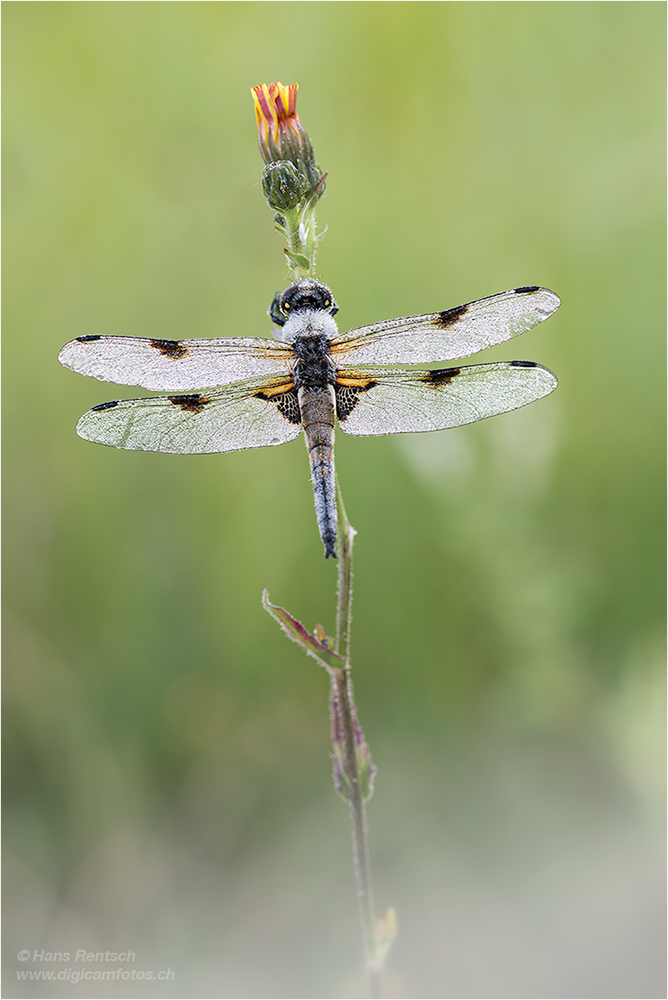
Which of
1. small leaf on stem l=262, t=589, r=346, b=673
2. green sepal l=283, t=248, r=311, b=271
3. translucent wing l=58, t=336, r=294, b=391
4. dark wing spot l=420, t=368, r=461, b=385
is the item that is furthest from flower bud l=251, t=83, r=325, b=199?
small leaf on stem l=262, t=589, r=346, b=673

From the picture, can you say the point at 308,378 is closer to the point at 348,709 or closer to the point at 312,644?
the point at 312,644

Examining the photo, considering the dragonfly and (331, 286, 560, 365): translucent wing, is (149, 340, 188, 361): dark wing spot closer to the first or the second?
the dragonfly

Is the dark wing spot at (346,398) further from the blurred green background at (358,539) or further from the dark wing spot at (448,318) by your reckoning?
the blurred green background at (358,539)

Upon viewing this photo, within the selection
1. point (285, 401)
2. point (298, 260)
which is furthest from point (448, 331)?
point (298, 260)

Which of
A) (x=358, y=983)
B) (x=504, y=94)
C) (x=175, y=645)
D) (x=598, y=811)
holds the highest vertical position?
(x=504, y=94)

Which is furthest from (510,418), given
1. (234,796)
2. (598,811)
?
(234,796)

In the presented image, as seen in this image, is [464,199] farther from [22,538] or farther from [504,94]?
[22,538]
